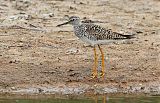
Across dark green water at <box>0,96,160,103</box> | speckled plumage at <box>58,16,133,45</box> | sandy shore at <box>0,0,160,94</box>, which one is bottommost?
dark green water at <box>0,96,160,103</box>

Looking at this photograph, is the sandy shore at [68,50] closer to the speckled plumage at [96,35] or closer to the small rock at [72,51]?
the small rock at [72,51]

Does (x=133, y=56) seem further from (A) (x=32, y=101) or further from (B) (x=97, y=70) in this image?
(A) (x=32, y=101)

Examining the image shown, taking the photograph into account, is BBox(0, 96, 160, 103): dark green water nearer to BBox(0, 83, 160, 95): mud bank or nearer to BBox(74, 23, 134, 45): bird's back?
BBox(0, 83, 160, 95): mud bank

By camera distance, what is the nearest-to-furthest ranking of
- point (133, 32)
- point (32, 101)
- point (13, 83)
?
point (32, 101)
point (13, 83)
point (133, 32)

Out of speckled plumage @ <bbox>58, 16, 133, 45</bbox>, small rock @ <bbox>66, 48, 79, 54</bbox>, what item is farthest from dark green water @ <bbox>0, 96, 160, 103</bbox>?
small rock @ <bbox>66, 48, 79, 54</bbox>

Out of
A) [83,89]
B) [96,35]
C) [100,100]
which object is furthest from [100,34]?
[100,100]

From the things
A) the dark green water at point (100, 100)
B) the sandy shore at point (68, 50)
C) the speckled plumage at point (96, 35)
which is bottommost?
the dark green water at point (100, 100)

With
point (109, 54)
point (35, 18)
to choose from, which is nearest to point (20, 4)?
point (35, 18)

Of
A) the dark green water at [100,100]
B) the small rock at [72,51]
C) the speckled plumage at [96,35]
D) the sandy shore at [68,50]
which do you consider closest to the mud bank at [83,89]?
the sandy shore at [68,50]

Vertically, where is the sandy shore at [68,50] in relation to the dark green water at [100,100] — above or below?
above

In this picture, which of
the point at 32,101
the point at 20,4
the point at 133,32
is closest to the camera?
the point at 32,101

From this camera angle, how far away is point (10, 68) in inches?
559

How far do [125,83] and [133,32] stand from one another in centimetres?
329

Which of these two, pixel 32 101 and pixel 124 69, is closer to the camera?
pixel 32 101
